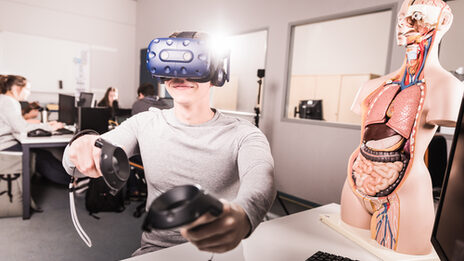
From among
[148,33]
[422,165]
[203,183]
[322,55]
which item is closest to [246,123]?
[203,183]

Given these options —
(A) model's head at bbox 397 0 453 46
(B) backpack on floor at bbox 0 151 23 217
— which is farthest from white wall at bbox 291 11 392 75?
(B) backpack on floor at bbox 0 151 23 217

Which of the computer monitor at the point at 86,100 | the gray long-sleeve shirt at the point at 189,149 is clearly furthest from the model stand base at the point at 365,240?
the computer monitor at the point at 86,100

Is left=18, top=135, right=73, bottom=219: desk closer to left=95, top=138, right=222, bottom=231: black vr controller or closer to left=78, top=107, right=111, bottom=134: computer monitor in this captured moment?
left=78, top=107, right=111, bottom=134: computer monitor

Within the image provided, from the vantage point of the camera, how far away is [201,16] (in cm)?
483

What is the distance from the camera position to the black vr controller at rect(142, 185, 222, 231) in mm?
358

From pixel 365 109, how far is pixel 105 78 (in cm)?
615

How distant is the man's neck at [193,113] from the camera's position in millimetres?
962

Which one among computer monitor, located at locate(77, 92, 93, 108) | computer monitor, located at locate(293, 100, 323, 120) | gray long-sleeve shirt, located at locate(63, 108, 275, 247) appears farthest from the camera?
computer monitor, located at locate(77, 92, 93, 108)

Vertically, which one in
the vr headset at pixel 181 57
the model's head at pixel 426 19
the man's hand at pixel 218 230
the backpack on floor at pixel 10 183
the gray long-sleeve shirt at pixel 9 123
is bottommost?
the backpack on floor at pixel 10 183

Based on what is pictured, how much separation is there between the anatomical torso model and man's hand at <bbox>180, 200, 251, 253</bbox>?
0.72 metres

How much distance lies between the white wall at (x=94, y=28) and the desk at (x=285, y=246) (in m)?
5.90

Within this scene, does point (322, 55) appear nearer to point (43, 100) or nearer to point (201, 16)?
point (201, 16)

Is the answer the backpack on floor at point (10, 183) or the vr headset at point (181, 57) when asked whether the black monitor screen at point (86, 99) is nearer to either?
the backpack on floor at point (10, 183)

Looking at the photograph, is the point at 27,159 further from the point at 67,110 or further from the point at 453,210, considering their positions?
the point at 453,210
